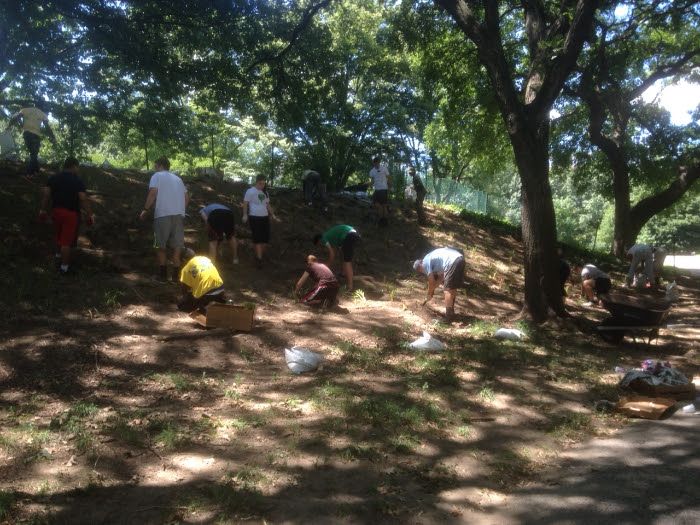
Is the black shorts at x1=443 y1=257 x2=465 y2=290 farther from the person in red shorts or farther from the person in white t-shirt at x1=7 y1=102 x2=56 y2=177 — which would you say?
the person in white t-shirt at x1=7 y1=102 x2=56 y2=177

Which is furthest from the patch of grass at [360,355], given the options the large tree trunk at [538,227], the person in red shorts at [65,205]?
the person in red shorts at [65,205]

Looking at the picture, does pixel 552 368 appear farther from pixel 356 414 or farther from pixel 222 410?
pixel 222 410

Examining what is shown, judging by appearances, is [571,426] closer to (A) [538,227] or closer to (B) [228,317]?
(B) [228,317]

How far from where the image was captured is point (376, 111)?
79.0ft

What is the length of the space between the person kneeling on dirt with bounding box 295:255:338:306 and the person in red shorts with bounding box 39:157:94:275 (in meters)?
3.32

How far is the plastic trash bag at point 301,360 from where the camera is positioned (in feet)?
20.3

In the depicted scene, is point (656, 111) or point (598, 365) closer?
→ point (598, 365)

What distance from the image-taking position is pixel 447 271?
8.99 meters

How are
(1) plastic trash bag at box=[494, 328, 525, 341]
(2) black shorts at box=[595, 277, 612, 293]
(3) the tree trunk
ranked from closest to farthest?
(1) plastic trash bag at box=[494, 328, 525, 341] < (2) black shorts at box=[595, 277, 612, 293] < (3) the tree trunk

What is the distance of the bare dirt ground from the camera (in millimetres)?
3529

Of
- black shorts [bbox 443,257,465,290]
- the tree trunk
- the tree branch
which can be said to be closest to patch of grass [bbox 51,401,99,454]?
black shorts [bbox 443,257,465,290]

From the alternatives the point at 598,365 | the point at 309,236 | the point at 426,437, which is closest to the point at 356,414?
the point at 426,437

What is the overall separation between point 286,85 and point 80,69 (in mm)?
5249

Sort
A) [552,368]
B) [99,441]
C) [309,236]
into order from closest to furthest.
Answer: [99,441] < [552,368] < [309,236]
